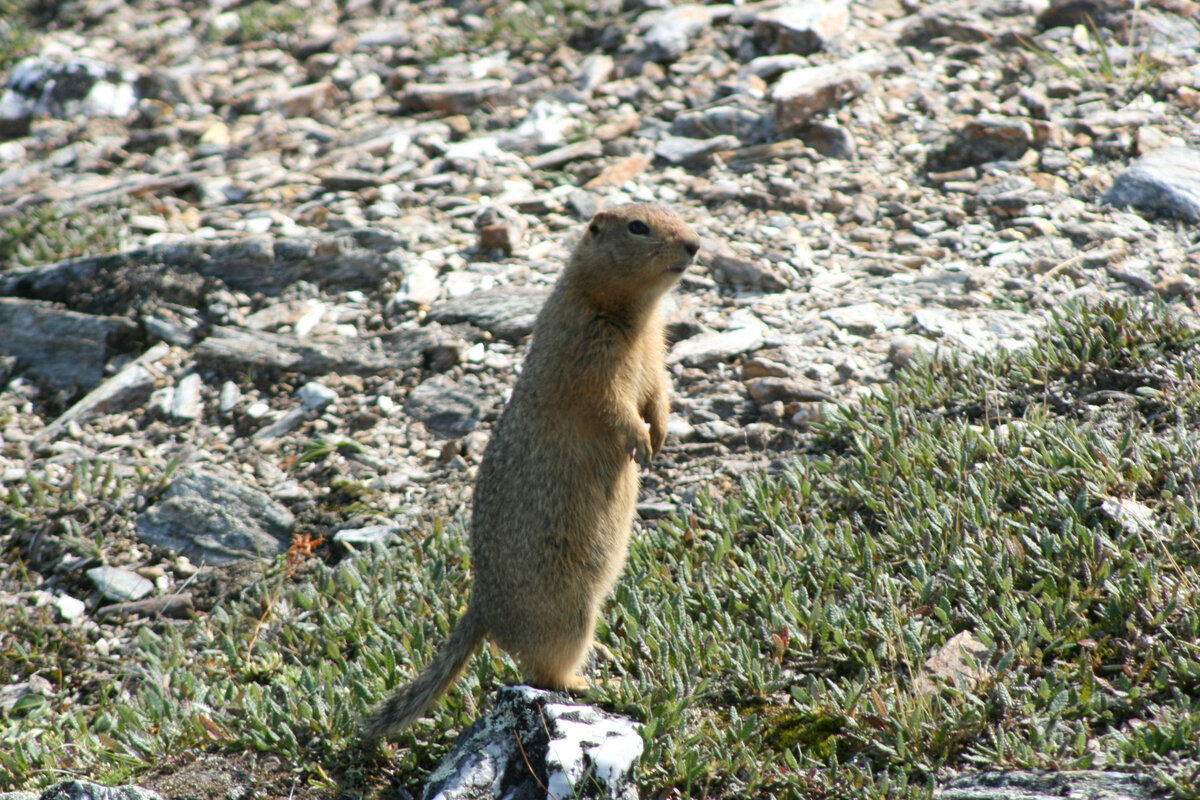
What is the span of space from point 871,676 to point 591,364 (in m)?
1.89

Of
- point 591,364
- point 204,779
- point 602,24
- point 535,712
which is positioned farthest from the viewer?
point 602,24

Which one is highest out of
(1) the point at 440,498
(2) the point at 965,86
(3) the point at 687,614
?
(2) the point at 965,86

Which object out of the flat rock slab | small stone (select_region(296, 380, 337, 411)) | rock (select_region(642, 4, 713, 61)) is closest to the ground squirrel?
the flat rock slab

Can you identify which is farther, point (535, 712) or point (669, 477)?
point (669, 477)

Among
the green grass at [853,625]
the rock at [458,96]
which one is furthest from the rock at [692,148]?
the green grass at [853,625]

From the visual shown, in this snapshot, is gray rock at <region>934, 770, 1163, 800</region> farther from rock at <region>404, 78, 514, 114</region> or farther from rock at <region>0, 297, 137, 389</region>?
rock at <region>404, 78, 514, 114</region>

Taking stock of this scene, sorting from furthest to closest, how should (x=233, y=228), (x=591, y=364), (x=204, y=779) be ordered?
(x=233, y=228), (x=591, y=364), (x=204, y=779)

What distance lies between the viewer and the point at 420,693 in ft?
14.1

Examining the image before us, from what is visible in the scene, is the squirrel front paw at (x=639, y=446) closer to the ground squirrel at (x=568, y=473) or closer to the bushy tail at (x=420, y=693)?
the ground squirrel at (x=568, y=473)

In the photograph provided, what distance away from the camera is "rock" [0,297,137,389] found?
768 cm

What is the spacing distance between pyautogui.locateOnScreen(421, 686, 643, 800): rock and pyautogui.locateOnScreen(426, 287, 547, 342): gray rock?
3.89 metres

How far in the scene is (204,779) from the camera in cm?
438

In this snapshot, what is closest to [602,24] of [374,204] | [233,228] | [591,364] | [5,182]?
[374,204]

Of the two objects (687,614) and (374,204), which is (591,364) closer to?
(687,614)
